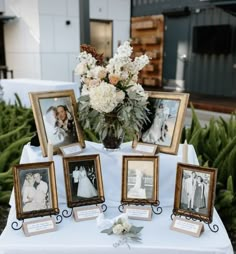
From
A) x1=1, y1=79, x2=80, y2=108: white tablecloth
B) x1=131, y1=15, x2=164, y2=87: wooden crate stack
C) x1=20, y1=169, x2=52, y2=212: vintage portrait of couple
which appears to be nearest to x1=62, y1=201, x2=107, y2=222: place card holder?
x1=20, y1=169, x2=52, y2=212: vintage portrait of couple

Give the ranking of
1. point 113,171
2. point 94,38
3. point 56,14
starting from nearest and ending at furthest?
point 113,171 → point 56,14 → point 94,38

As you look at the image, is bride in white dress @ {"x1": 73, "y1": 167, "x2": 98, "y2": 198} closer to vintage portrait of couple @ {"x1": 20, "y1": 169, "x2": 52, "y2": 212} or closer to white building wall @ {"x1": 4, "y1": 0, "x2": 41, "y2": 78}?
vintage portrait of couple @ {"x1": 20, "y1": 169, "x2": 52, "y2": 212}

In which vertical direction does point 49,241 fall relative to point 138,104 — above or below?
below

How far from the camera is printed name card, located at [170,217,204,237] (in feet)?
4.00

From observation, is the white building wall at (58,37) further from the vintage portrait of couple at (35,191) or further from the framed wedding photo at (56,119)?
the vintage portrait of couple at (35,191)

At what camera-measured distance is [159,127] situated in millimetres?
1486

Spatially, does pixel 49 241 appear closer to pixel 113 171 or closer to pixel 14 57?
pixel 113 171

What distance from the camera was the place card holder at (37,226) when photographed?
47.8 inches

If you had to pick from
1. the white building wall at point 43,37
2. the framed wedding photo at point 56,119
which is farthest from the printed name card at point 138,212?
the white building wall at point 43,37

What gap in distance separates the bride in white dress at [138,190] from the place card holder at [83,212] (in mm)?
143

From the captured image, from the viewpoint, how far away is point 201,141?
2.14 m

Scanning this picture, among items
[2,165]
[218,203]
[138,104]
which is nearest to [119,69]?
[138,104]

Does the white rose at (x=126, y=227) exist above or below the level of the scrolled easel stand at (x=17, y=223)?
above

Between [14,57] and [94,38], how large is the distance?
213 cm
